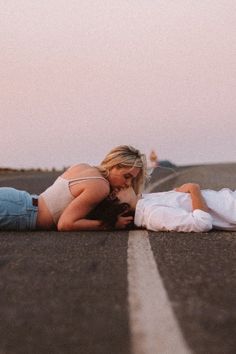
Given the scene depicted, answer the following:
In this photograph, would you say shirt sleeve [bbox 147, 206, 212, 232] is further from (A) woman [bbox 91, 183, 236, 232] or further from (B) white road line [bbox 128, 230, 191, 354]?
(B) white road line [bbox 128, 230, 191, 354]

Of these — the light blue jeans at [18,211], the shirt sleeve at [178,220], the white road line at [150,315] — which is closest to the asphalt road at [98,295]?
the white road line at [150,315]

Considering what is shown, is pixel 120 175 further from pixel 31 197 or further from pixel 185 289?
pixel 185 289

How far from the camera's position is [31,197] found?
633cm

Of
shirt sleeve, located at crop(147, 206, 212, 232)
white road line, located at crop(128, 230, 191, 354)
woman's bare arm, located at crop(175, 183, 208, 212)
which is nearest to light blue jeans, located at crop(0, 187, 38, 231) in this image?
shirt sleeve, located at crop(147, 206, 212, 232)

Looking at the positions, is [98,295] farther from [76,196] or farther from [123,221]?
[76,196]

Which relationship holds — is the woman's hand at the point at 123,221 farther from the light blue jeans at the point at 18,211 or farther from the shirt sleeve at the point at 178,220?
the light blue jeans at the point at 18,211

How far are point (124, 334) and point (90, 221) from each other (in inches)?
139

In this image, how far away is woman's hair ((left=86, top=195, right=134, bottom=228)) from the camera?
228 inches

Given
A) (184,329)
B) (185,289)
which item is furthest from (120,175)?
(184,329)

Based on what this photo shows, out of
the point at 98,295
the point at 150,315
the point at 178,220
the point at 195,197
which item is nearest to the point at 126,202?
the point at 178,220

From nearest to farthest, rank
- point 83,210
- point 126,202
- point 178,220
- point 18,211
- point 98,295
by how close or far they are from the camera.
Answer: point 98,295 → point 178,220 → point 83,210 → point 126,202 → point 18,211

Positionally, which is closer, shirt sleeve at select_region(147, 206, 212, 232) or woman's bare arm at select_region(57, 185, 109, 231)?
shirt sleeve at select_region(147, 206, 212, 232)

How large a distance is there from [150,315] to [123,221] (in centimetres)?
341

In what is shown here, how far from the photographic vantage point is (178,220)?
222 inches
